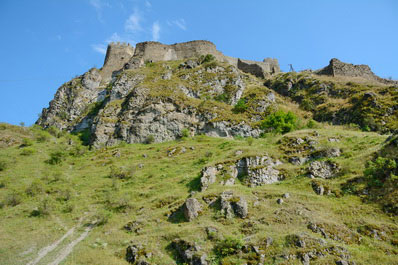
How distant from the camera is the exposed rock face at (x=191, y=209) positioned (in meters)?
18.3

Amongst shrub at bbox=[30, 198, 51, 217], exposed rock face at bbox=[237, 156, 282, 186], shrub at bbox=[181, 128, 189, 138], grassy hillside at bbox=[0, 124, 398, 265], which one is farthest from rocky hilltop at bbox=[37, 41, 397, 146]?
shrub at bbox=[30, 198, 51, 217]

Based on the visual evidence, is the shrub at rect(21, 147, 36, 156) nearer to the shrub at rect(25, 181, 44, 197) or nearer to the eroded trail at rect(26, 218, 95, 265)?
the shrub at rect(25, 181, 44, 197)

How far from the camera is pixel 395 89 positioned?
4188cm

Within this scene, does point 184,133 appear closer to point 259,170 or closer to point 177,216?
point 259,170

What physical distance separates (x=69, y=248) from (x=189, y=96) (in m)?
38.7

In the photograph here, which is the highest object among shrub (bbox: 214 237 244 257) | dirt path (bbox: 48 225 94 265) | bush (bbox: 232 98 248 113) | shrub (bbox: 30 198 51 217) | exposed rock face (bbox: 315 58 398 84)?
exposed rock face (bbox: 315 58 398 84)

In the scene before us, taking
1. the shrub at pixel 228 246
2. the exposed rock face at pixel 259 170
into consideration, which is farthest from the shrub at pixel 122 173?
the shrub at pixel 228 246

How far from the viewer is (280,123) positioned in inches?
1585

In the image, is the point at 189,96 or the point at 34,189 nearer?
the point at 34,189

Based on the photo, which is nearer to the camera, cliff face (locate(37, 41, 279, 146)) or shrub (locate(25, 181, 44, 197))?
shrub (locate(25, 181, 44, 197))

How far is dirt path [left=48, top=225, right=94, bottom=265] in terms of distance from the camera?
16.1 m

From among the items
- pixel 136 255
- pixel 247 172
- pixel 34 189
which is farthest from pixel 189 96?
pixel 136 255

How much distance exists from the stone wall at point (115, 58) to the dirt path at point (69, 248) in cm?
5617

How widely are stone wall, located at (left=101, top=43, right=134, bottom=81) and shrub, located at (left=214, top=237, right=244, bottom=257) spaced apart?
64071mm
